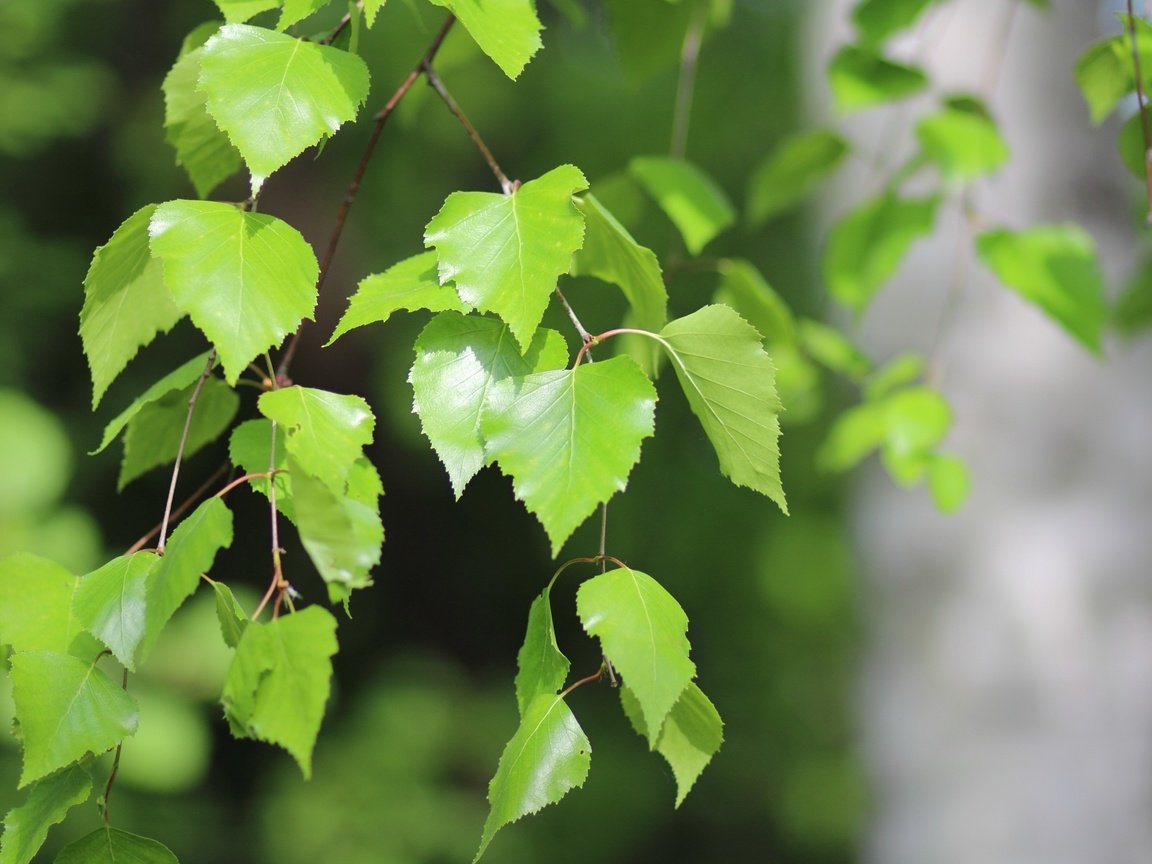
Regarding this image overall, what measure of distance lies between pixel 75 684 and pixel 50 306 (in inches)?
66.1

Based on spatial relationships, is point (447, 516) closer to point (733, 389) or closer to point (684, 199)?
point (684, 199)

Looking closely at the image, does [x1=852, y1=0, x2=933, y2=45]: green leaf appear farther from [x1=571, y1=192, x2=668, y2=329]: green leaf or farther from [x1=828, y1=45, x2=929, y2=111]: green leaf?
[x1=571, y1=192, x2=668, y2=329]: green leaf

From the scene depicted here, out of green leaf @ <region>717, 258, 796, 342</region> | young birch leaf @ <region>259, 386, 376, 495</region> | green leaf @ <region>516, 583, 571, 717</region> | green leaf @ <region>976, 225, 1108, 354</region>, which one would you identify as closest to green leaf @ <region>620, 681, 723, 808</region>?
green leaf @ <region>516, 583, 571, 717</region>

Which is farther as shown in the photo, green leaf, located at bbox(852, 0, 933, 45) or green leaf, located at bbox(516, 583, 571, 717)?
green leaf, located at bbox(852, 0, 933, 45)

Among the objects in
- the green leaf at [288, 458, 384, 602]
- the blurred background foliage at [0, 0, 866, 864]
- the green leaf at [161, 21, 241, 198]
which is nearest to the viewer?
the green leaf at [288, 458, 384, 602]

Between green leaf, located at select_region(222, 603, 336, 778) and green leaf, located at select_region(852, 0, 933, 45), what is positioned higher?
green leaf, located at select_region(852, 0, 933, 45)

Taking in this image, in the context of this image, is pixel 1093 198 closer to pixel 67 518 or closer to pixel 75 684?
pixel 75 684

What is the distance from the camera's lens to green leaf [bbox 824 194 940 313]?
0.80m

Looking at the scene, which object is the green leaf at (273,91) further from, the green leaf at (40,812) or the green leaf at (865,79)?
the green leaf at (865,79)

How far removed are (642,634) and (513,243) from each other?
140mm

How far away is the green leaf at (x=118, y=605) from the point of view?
34 centimetres

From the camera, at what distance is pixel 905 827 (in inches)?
47.1

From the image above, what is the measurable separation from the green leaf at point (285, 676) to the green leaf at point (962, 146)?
582 millimetres

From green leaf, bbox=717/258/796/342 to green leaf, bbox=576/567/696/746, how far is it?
357mm
